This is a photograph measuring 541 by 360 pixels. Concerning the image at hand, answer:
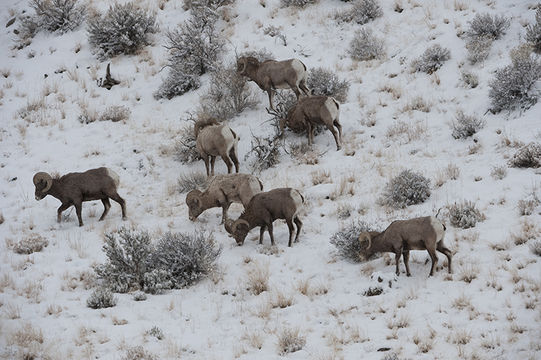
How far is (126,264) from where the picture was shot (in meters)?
10.0

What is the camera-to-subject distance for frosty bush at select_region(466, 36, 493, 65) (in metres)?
15.5

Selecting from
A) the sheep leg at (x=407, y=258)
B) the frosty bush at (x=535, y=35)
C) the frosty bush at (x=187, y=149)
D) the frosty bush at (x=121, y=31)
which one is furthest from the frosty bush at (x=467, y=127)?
the frosty bush at (x=121, y=31)

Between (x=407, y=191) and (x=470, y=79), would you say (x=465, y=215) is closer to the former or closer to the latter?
(x=407, y=191)

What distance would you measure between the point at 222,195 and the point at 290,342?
4.98 metres

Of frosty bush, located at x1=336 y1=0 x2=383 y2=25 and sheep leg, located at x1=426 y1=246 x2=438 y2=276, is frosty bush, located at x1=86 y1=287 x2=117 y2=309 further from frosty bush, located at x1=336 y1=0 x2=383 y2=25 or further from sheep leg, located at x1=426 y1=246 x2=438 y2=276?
frosty bush, located at x1=336 y1=0 x2=383 y2=25

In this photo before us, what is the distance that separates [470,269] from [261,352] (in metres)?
3.26

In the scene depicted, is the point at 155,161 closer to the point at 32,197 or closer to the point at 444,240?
the point at 32,197

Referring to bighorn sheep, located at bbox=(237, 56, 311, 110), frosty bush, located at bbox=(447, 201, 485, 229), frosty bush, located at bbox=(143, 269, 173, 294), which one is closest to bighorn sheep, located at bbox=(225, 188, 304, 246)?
frosty bush, located at bbox=(143, 269, 173, 294)

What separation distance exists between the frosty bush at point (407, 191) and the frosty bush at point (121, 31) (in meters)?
11.7

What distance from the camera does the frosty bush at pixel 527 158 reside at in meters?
11.5

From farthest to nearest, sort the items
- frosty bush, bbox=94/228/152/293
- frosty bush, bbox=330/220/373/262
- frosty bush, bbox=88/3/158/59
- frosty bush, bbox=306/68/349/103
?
frosty bush, bbox=88/3/158/59 → frosty bush, bbox=306/68/349/103 → frosty bush, bbox=330/220/373/262 → frosty bush, bbox=94/228/152/293

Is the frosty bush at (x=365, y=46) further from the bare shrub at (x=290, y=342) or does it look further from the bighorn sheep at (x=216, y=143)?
the bare shrub at (x=290, y=342)

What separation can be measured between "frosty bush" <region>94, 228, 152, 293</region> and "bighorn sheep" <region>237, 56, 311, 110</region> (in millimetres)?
6720

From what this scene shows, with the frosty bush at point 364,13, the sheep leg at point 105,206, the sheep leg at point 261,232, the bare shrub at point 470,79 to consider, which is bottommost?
the sheep leg at point 105,206
